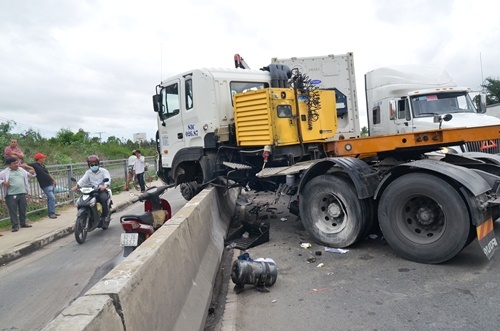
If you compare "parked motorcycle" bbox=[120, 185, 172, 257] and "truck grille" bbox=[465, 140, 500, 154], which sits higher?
"truck grille" bbox=[465, 140, 500, 154]

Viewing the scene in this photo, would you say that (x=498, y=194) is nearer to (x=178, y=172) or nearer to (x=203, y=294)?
(x=203, y=294)

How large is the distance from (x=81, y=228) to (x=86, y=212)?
316 millimetres

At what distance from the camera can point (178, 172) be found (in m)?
7.99

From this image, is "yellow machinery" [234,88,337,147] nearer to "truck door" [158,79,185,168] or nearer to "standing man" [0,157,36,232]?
"truck door" [158,79,185,168]

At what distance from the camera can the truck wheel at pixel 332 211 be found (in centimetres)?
494

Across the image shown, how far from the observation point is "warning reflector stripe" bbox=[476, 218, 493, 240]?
3977mm

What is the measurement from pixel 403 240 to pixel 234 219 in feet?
13.1

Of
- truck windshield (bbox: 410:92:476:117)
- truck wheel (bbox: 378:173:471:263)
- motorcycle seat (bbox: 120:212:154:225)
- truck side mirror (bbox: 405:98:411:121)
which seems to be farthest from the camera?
truck side mirror (bbox: 405:98:411:121)

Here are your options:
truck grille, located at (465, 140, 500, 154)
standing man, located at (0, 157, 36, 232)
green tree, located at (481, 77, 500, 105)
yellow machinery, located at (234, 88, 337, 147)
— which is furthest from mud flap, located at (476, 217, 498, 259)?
green tree, located at (481, 77, 500, 105)

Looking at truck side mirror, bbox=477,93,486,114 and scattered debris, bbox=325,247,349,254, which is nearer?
scattered debris, bbox=325,247,349,254

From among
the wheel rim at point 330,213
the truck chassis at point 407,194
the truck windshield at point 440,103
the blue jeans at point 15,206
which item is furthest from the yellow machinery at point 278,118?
the blue jeans at point 15,206

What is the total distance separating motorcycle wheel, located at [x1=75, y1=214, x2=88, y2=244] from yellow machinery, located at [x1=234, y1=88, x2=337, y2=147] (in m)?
3.38

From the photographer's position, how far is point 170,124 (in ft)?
26.8

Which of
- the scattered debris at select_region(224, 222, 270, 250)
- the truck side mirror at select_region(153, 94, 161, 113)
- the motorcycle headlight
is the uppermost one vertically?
the truck side mirror at select_region(153, 94, 161, 113)
